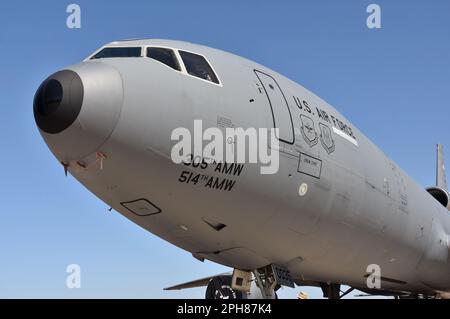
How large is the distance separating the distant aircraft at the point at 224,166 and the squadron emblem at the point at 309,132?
3cm

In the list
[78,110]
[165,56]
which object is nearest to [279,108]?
[165,56]

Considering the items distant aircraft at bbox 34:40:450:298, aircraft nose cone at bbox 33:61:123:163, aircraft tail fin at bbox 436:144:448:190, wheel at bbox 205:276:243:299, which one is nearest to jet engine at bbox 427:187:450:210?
aircraft tail fin at bbox 436:144:448:190

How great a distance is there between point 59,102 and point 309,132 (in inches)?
168

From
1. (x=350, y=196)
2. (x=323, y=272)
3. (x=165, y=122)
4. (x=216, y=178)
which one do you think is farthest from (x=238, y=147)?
(x=323, y=272)

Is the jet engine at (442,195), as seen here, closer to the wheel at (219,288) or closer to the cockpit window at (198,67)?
the wheel at (219,288)

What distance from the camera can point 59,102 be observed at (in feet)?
23.6

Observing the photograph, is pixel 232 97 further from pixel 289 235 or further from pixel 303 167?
pixel 289 235

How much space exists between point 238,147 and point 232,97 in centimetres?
80

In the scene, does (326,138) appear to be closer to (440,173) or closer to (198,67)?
(198,67)

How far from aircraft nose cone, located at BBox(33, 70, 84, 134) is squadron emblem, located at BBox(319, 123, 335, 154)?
4.46 metres

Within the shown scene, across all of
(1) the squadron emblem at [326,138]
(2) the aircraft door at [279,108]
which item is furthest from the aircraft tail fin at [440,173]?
(2) the aircraft door at [279,108]

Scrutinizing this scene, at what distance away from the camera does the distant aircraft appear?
7355mm

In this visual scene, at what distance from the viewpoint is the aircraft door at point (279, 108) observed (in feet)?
29.3
